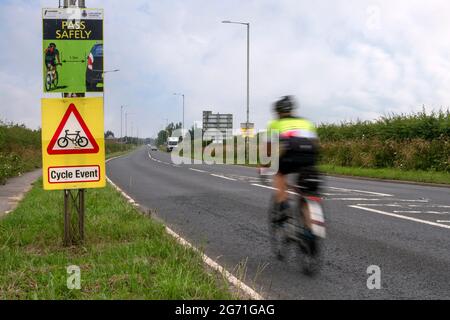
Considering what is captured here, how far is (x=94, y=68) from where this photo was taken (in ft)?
22.5

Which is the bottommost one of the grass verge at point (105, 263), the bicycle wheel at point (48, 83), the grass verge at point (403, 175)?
the grass verge at point (403, 175)

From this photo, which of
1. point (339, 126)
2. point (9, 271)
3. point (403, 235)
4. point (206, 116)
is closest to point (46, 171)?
point (9, 271)

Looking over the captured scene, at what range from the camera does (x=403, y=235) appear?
7.95m

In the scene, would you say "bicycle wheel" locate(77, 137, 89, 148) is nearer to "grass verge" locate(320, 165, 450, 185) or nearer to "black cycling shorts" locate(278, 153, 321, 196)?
"black cycling shorts" locate(278, 153, 321, 196)

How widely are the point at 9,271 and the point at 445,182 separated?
57.1 feet

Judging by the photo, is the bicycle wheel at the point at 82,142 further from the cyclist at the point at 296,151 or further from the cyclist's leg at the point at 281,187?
the cyclist's leg at the point at 281,187

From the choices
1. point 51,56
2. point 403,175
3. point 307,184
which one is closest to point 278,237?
point 307,184

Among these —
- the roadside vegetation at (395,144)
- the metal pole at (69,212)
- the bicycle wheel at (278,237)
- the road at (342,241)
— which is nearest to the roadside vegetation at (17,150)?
the road at (342,241)

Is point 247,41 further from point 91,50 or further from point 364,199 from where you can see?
point 91,50

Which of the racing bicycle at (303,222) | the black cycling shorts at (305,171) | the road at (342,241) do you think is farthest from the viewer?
the black cycling shorts at (305,171)

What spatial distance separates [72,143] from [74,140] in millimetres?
48

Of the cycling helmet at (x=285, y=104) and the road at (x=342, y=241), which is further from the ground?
the cycling helmet at (x=285, y=104)

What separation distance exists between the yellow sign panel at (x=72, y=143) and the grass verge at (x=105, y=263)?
90cm

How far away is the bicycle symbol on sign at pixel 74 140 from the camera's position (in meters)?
6.63
